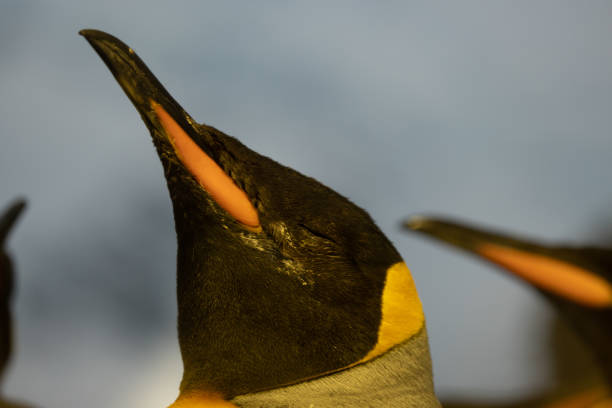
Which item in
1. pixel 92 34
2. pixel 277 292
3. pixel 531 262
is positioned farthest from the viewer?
pixel 277 292

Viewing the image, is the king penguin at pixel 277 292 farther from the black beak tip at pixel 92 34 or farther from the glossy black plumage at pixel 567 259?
the glossy black plumage at pixel 567 259

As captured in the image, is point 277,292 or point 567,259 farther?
point 277,292

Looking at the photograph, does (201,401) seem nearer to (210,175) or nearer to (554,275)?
(210,175)

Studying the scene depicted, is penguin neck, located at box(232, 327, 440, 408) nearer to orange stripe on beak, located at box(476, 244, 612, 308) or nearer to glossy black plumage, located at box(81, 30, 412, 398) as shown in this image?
glossy black plumage, located at box(81, 30, 412, 398)

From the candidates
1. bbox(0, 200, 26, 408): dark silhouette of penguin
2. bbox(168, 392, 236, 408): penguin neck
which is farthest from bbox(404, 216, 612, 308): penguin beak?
bbox(0, 200, 26, 408): dark silhouette of penguin

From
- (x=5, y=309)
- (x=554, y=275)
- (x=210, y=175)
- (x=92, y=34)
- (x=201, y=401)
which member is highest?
(x=92, y=34)

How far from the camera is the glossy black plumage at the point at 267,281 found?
50.6 inches

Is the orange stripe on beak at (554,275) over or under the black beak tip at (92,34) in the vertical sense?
under

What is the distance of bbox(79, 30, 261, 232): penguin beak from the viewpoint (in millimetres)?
1144

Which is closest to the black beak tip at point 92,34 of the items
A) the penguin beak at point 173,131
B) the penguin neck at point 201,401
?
the penguin beak at point 173,131

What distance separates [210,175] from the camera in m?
1.24

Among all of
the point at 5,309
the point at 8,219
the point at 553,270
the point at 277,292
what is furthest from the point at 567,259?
the point at 5,309

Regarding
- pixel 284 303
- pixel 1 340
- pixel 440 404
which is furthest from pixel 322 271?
pixel 1 340

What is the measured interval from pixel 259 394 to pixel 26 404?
403 mm
